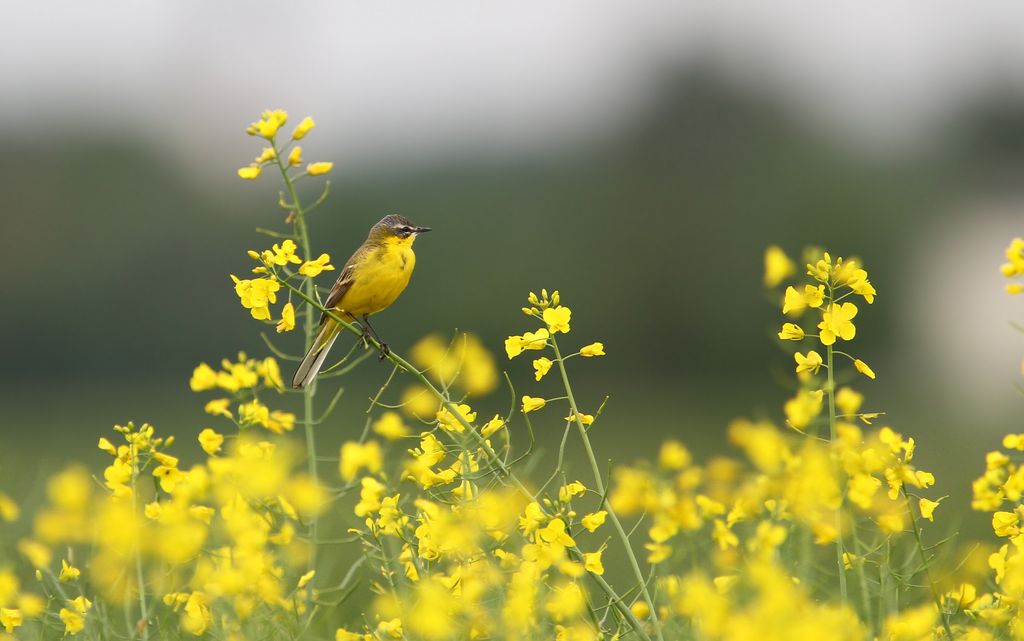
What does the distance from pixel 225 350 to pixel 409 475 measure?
38800mm

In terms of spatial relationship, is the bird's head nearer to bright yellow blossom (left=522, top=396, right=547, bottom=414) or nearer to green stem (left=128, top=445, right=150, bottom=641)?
bright yellow blossom (left=522, top=396, right=547, bottom=414)

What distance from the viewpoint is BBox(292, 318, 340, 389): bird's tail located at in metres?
4.68

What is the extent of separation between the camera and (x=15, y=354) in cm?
5009

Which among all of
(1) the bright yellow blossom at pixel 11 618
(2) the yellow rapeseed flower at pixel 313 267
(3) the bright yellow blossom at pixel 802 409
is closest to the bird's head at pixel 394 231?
(2) the yellow rapeseed flower at pixel 313 267

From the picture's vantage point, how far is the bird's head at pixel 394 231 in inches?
241

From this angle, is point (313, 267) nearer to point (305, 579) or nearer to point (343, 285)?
point (305, 579)

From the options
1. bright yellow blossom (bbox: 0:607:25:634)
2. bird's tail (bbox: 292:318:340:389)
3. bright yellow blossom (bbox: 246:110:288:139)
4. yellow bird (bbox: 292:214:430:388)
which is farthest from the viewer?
yellow bird (bbox: 292:214:430:388)

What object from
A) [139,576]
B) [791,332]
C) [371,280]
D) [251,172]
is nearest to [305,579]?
[139,576]

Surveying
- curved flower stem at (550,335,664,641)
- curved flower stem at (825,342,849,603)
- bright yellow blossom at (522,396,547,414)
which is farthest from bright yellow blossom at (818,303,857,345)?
bright yellow blossom at (522,396,547,414)

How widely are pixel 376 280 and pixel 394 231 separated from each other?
481mm

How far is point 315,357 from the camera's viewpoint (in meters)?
5.08

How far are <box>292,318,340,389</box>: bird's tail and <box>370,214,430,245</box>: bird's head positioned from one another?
844mm

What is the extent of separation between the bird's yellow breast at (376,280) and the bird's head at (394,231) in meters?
0.19

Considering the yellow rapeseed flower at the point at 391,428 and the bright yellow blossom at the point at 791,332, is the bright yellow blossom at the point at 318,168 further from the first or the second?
the bright yellow blossom at the point at 791,332
